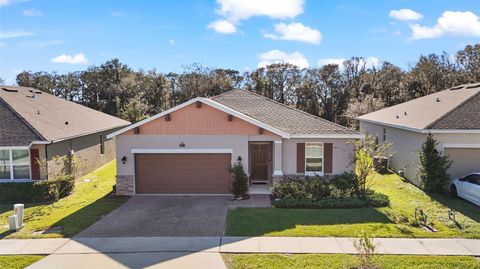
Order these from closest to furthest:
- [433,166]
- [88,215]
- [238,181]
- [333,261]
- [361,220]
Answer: [333,261]
[361,220]
[88,215]
[238,181]
[433,166]

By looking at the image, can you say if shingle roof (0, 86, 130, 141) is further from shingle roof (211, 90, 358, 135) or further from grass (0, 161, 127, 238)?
shingle roof (211, 90, 358, 135)

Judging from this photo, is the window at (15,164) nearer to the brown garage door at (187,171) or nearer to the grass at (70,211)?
the grass at (70,211)

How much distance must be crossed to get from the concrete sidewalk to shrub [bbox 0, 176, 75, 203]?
17.4ft

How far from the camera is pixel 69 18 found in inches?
565

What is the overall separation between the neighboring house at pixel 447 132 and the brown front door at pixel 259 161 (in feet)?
23.6

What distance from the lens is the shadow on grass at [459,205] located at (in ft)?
Answer: 44.9

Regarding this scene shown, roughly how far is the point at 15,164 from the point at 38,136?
1.78 m

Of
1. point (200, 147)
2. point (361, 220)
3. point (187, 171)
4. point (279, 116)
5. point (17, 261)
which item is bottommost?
point (17, 261)

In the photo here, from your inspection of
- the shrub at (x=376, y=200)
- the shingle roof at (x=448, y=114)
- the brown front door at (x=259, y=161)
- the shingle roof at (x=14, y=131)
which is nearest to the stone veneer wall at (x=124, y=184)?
the shingle roof at (x=14, y=131)

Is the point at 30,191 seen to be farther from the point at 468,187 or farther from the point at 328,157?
the point at 468,187

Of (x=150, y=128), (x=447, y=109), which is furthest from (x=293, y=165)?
(x=447, y=109)

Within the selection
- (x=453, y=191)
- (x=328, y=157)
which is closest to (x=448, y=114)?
(x=453, y=191)

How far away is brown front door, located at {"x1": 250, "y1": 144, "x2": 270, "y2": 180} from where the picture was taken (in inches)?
734

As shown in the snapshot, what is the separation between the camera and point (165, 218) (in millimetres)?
13531
